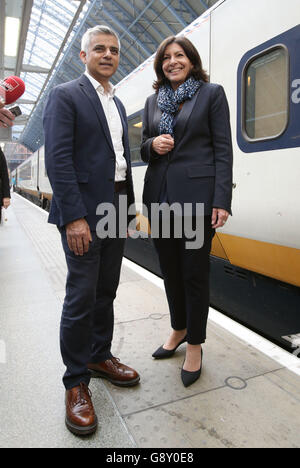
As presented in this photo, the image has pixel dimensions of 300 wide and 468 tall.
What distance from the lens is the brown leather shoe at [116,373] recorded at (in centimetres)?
189

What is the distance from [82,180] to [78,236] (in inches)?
10.8

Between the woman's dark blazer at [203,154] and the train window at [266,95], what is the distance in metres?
0.90

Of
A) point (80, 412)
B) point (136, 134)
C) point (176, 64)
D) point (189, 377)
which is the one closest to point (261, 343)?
point (189, 377)

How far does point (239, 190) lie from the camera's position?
9.30 ft

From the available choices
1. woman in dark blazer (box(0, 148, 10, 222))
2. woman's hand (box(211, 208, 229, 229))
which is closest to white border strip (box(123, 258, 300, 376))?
woman's hand (box(211, 208, 229, 229))

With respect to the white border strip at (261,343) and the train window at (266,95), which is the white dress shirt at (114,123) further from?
the white border strip at (261,343)

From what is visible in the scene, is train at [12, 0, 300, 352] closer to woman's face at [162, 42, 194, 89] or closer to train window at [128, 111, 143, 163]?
woman's face at [162, 42, 194, 89]

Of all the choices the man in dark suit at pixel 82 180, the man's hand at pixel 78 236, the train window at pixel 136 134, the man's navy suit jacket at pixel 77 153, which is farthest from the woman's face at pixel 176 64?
the train window at pixel 136 134

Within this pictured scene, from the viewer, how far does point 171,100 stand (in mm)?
1870

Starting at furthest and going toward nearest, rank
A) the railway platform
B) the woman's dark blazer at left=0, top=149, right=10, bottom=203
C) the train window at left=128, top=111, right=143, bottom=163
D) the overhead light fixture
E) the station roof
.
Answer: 1. the station roof
2. the overhead light fixture
3. the train window at left=128, top=111, right=143, bottom=163
4. the woman's dark blazer at left=0, top=149, right=10, bottom=203
5. the railway platform

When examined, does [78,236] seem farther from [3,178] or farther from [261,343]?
[3,178]

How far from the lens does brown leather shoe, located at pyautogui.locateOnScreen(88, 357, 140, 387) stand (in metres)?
1.89

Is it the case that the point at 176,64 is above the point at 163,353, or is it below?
above
